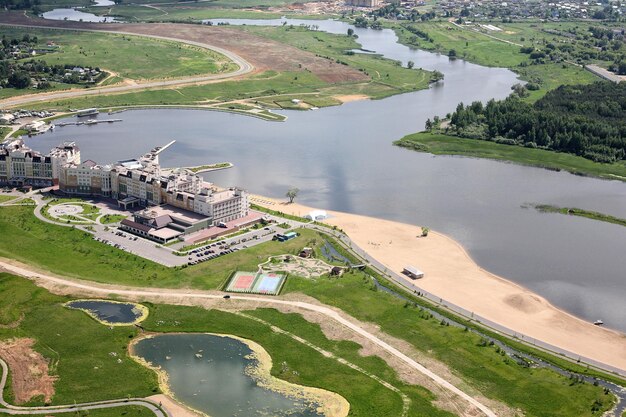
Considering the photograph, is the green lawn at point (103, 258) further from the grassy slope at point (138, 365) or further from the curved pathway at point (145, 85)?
the curved pathway at point (145, 85)

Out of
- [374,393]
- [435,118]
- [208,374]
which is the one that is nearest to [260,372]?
[208,374]

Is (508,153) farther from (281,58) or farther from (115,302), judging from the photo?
(281,58)

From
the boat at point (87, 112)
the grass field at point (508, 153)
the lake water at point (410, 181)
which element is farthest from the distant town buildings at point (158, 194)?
the grass field at point (508, 153)

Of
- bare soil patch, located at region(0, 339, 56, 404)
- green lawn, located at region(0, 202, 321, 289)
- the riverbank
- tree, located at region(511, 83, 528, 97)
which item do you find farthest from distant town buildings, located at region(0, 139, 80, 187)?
tree, located at region(511, 83, 528, 97)

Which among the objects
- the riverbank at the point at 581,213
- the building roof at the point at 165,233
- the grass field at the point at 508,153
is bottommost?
the building roof at the point at 165,233

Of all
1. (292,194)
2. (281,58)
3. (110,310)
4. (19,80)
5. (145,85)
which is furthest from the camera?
(281,58)

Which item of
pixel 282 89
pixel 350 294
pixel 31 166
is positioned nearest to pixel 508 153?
pixel 282 89

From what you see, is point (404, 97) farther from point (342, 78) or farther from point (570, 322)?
point (570, 322)
